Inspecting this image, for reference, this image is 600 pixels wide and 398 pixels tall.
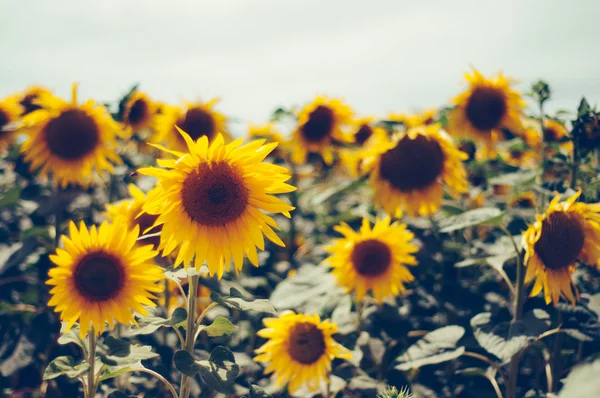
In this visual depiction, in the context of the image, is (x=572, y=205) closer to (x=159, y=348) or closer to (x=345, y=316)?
(x=345, y=316)

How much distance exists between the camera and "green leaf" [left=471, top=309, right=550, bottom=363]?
6.48 feet

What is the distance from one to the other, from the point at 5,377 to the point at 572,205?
305 centimetres

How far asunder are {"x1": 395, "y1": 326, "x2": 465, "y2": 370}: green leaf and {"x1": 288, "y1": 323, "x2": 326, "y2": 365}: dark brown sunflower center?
14.8 inches

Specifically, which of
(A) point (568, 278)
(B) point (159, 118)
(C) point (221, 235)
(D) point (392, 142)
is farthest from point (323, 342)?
(B) point (159, 118)

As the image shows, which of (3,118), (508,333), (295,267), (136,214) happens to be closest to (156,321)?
(136,214)

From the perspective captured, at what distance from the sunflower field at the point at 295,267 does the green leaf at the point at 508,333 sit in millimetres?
11

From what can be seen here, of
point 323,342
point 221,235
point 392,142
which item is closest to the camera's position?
point 221,235

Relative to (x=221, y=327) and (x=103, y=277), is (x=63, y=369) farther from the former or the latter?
(x=221, y=327)

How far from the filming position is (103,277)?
1785 mm

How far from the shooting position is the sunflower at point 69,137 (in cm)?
291

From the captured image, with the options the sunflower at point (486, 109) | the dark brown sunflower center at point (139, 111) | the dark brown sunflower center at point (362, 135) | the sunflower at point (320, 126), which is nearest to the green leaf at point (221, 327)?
the sunflower at point (486, 109)

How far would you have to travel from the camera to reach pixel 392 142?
3021 mm

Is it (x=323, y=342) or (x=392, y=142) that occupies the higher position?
(x=392, y=142)

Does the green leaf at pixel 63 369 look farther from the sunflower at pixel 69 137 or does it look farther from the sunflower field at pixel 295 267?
the sunflower at pixel 69 137
